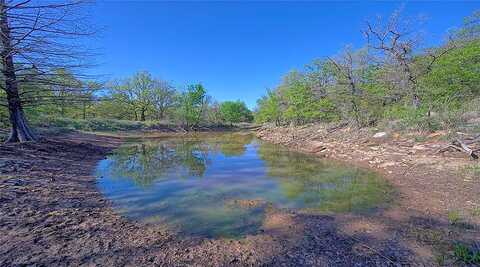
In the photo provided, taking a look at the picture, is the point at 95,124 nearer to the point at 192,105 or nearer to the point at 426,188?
the point at 192,105

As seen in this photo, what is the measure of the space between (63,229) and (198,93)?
42695mm

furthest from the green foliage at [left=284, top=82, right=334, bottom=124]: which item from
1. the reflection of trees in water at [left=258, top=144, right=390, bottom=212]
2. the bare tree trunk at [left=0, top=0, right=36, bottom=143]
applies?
the bare tree trunk at [left=0, top=0, right=36, bottom=143]

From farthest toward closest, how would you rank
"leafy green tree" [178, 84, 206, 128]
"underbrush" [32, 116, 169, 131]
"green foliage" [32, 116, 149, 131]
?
"leafy green tree" [178, 84, 206, 128] < "green foliage" [32, 116, 149, 131] < "underbrush" [32, 116, 169, 131]

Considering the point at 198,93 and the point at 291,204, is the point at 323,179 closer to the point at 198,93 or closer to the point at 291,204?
the point at 291,204

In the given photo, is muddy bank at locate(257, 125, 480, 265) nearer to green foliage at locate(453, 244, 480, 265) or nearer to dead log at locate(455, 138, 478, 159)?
green foliage at locate(453, 244, 480, 265)

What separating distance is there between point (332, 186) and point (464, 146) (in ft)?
16.6

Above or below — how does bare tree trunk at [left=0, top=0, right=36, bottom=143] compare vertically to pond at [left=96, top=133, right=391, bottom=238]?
above

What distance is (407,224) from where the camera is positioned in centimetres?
403

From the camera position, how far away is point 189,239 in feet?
11.7

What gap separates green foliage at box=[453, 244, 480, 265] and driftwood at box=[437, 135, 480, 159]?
609cm

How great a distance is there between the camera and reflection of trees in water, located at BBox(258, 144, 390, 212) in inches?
212

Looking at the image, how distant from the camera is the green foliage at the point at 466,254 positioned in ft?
9.46

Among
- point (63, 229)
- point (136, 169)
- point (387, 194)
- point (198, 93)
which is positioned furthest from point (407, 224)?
point (198, 93)

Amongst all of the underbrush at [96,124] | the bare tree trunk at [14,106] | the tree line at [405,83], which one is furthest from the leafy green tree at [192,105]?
the bare tree trunk at [14,106]
